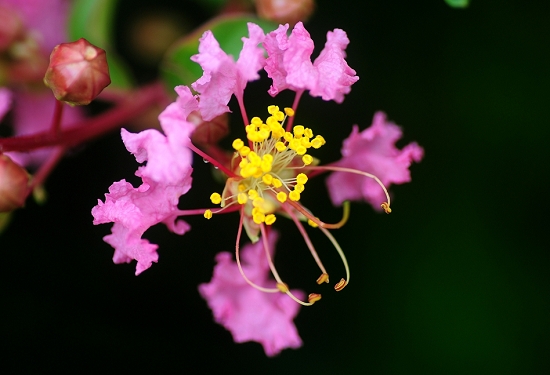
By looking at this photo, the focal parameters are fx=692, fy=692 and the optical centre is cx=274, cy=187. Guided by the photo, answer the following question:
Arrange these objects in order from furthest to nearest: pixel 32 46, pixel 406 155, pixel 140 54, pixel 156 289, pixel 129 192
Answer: pixel 140 54 < pixel 156 289 < pixel 32 46 < pixel 406 155 < pixel 129 192

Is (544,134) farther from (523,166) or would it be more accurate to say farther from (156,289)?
(156,289)

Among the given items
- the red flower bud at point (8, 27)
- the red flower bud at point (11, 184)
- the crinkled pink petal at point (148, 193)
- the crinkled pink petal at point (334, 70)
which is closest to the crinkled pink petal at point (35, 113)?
the red flower bud at point (8, 27)

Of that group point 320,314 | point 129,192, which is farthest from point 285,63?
point 320,314

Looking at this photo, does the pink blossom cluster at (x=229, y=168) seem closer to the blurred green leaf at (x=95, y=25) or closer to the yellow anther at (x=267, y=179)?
the yellow anther at (x=267, y=179)

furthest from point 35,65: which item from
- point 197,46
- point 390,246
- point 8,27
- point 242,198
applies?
point 390,246

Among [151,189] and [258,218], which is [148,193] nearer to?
[151,189]

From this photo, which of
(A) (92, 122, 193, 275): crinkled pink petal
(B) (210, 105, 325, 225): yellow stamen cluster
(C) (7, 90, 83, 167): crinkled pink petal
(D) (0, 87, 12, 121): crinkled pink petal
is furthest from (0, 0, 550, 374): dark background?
(A) (92, 122, 193, 275): crinkled pink petal
